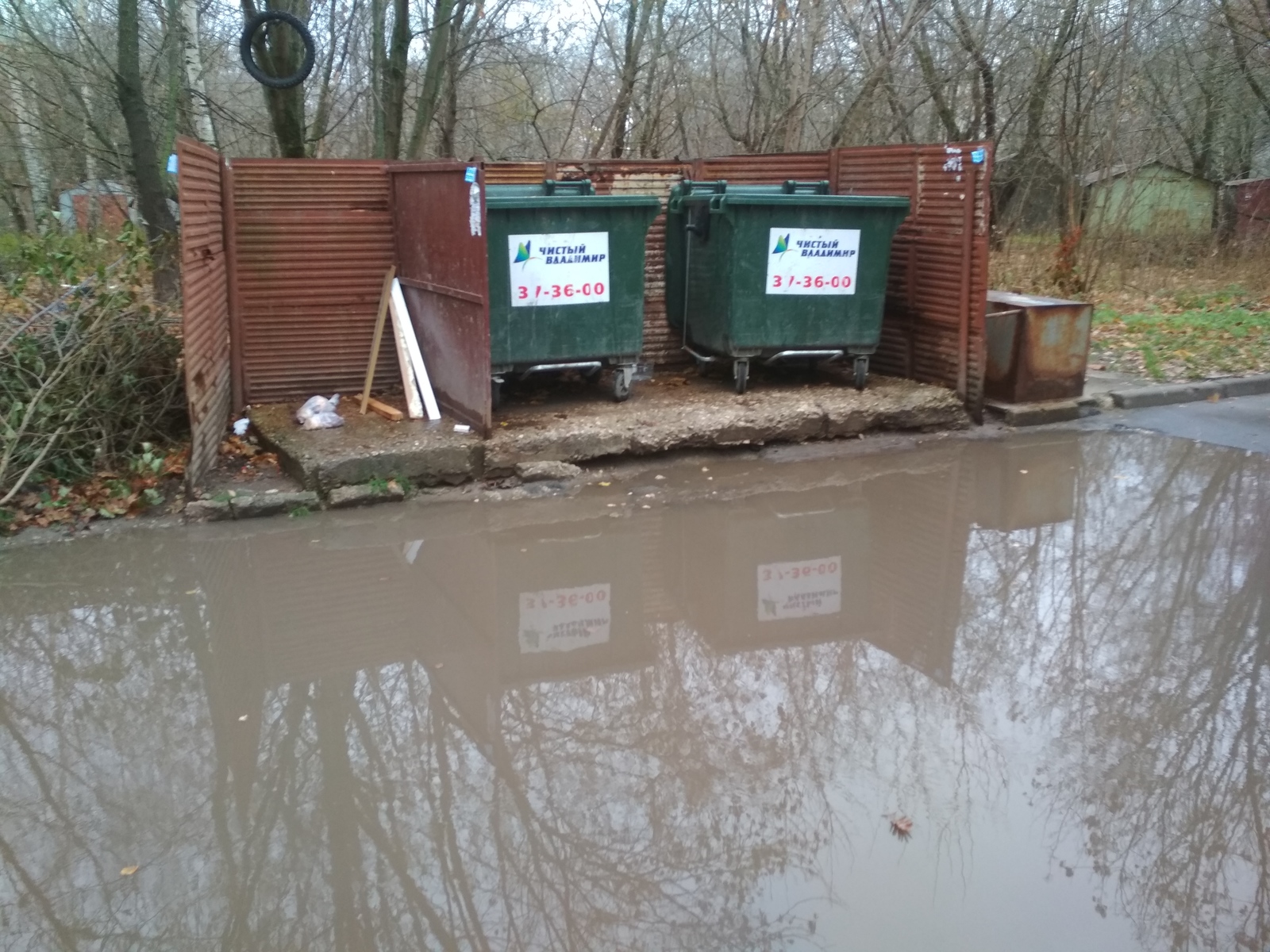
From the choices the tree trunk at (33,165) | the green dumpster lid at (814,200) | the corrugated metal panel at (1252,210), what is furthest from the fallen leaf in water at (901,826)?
the corrugated metal panel at (1252,210)

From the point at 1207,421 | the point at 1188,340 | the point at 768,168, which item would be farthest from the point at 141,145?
the point at 1188,340

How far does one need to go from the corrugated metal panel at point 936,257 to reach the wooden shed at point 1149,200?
24.9 ft

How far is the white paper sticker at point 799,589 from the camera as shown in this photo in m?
5.04

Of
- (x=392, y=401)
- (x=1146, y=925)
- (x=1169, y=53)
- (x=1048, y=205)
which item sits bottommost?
(x=1146, y=925)

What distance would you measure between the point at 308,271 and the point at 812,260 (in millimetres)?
3610

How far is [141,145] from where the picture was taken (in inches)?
352

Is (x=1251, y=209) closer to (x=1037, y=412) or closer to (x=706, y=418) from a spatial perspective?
(x=1037, y=412)

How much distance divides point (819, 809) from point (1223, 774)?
4.55 feet

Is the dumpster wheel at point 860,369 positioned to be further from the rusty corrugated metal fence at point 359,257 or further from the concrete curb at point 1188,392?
the concrete curb at point 1188,392

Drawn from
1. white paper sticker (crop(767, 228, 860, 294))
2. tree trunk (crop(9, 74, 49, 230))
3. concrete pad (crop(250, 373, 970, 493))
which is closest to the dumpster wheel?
concrete pad (crop(250, 373, 970, 493))

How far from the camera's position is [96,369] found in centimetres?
672

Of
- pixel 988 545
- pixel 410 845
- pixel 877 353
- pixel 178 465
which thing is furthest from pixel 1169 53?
pixel 410 845

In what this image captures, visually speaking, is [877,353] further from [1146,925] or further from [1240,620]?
[1146,925]

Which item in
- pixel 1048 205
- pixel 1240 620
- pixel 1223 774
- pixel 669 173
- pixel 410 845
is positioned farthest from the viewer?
pixel 1048 205
